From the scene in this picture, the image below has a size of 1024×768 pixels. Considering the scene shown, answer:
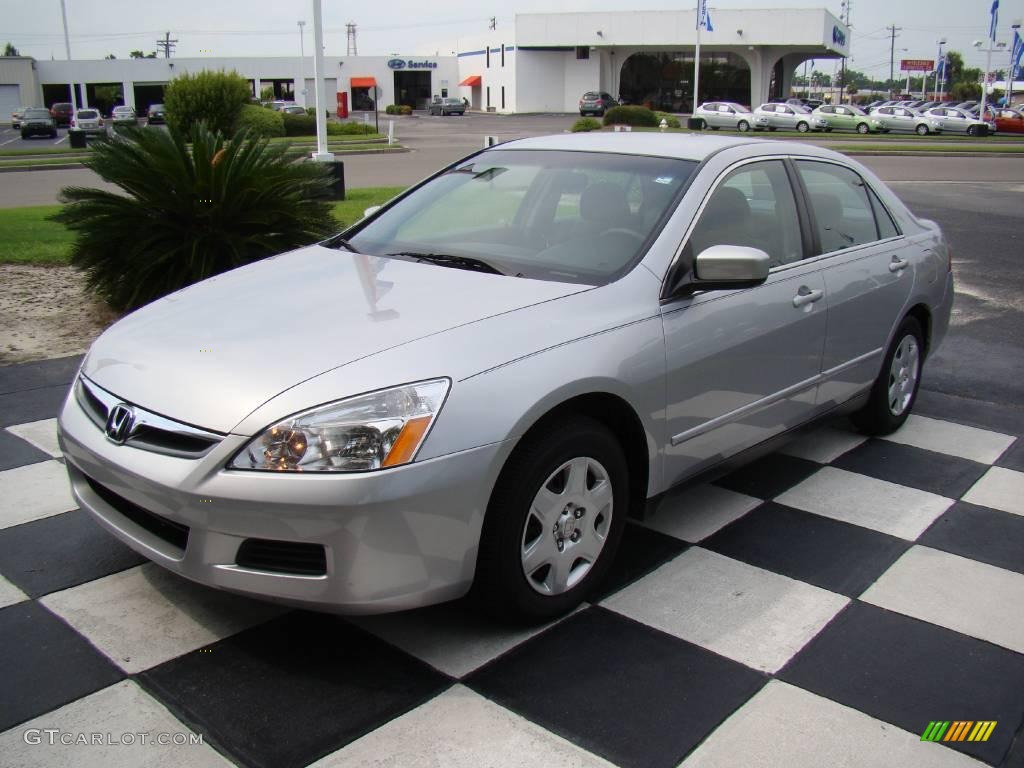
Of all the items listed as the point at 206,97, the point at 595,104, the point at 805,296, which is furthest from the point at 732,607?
the point at 595,104

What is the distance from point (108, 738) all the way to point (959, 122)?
49320 millimetres

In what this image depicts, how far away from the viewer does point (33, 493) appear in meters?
4.35

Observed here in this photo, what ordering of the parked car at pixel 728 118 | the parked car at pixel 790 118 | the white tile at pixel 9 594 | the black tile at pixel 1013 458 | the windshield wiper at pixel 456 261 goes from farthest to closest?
the parked car at pixel 728 118 < the parked car at pixel 790 118 < the black tile at pixel 1013 458 < the windshield wiper at pixel 456 261 < the white tile at pixel 9 594

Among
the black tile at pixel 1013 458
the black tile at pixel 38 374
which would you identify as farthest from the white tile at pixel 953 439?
the black tile at pixel 38 374

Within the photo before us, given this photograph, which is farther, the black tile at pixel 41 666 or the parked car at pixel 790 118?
the parked car at pixel 790 118

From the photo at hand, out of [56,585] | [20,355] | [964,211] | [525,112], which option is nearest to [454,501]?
[56,585]

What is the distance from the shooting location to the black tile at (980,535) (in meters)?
4.00

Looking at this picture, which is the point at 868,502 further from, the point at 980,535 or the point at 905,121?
the point at 905,121

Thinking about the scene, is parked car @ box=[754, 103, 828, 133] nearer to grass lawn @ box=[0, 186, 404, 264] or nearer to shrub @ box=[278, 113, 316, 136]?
shrub @ box=[278, 113, 316, 136]

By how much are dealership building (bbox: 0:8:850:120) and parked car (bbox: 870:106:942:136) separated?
21555 millimetres

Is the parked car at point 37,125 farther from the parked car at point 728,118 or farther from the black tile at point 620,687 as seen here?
the black tile at point 620,687

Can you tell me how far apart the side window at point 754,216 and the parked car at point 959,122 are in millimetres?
45949

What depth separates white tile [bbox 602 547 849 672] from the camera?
325 cm

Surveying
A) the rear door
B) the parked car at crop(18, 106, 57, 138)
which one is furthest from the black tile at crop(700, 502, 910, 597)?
the parked car at crop(18, 106, 57, 138)
